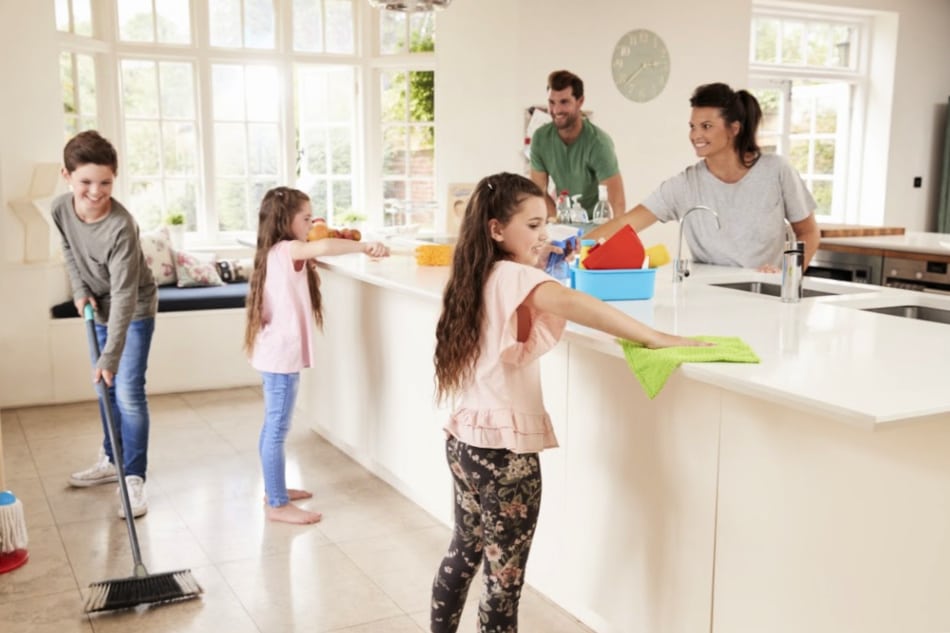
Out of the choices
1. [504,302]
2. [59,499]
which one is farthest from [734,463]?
[59,499]

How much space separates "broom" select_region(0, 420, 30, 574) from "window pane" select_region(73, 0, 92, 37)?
12.0 ft

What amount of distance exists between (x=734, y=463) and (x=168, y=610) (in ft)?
5.67

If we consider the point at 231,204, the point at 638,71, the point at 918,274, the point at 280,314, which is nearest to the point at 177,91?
the point at 231,204

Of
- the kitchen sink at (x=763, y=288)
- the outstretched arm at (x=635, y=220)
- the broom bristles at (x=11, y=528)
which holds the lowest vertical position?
the broom bristles at (x=11, y=528)

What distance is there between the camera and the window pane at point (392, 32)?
22.4 ft

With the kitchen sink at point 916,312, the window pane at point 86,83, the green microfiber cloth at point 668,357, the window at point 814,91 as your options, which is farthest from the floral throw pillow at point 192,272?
the window at point 814,91

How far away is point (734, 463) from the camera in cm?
209

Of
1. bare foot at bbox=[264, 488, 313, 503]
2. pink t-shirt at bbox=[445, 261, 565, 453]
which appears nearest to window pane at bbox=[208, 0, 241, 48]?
Result: bare foot at bbox=[264, 488, 313, 503]

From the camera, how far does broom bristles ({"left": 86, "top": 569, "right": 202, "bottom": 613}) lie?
280cm

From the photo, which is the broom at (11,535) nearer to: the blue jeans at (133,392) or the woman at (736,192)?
the blue jeans at (133,392)

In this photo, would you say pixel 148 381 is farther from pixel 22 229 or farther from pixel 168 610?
pixel 168 610

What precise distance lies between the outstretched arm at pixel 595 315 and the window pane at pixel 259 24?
5.04 metres

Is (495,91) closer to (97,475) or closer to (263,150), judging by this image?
(263,150)

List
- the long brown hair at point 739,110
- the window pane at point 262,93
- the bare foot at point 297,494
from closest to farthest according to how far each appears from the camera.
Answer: the long brown hair at point 739,110 < the bare foot at point 297,494 < the window pane at point 262,93
